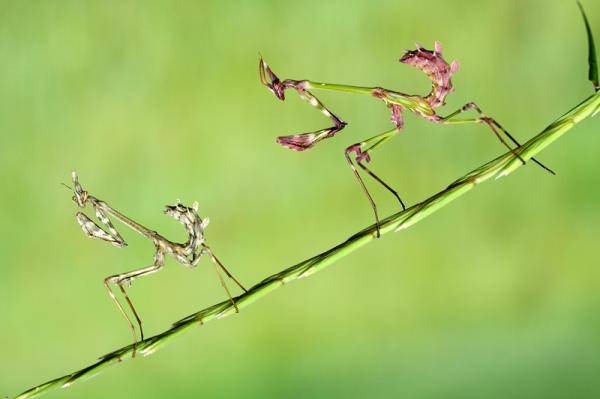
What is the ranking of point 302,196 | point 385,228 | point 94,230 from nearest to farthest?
point 385,228, point 94,230, point 302,196

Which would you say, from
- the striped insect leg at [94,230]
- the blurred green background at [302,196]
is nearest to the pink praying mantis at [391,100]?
the striped insect leg at [94,230]

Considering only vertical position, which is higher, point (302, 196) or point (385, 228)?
point (302, 196)

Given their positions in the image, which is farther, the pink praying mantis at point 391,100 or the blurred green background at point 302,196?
the blurred green background at point 302,196

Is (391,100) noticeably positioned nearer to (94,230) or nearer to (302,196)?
(94,230)

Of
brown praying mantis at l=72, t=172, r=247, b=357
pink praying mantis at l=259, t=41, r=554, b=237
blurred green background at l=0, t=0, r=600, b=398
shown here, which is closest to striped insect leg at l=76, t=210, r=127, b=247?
brown praying mantis at l=72, t=172, r=247, b=357

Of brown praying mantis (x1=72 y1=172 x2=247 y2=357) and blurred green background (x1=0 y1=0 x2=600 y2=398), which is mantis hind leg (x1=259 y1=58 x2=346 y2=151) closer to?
brown praying mantis (x1=72 y1=172 x2=247 y2=357)

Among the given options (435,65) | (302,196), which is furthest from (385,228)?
(302,196)

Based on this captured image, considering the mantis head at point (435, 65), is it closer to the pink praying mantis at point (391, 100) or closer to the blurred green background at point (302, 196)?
the pink praying mantis at point (391, 100)
